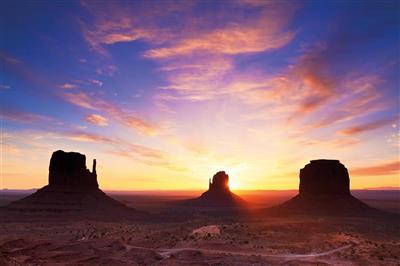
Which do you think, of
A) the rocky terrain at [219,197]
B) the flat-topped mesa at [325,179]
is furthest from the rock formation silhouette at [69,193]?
the rocky terrain at [219,197]

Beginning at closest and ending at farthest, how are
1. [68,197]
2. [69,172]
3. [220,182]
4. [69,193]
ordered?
1. [68,197]
2. [69,193]
3. [69,172]
4. [220,182]

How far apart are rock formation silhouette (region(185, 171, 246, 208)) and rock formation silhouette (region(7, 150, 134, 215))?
199 feet

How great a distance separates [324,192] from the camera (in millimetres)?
97250

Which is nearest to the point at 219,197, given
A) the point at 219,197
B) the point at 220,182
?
the point at 219,197

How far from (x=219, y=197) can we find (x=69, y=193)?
75071mm

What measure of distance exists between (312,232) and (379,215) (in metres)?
36.5

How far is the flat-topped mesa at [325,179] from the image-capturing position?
9669 cm

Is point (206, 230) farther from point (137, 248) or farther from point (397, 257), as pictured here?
point (397, 257)

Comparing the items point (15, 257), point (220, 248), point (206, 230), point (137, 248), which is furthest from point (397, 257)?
point (15, 257)

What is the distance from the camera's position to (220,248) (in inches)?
1784

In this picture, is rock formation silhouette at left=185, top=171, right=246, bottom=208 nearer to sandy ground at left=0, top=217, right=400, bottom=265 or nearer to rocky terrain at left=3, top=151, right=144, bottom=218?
rocky terrain at left=3, top=151, right=144, bottom=218

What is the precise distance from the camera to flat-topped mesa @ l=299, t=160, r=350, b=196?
9669 cm

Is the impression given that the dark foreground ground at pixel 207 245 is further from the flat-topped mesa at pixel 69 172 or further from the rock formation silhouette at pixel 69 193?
the flat-topped mesa at pixel 69 172

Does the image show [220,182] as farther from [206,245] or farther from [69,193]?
[206,245]
